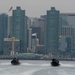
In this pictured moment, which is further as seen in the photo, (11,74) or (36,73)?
(36,73)

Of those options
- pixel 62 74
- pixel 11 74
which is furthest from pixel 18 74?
pixel 62 74

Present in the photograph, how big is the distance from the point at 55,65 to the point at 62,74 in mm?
53752

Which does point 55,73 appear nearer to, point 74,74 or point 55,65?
point 74,74

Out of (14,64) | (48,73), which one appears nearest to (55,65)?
(14,64)

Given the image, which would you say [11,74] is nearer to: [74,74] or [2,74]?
[2,74]

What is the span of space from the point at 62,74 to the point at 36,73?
26.5 feet

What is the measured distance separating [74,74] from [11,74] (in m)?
15.6

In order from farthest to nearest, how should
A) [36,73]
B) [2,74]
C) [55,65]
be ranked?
[55,65], [36,73], [2,74]

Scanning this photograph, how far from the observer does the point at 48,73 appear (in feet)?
475

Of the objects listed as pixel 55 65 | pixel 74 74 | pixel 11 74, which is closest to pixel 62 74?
pixel 74 74

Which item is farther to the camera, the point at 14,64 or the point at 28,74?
the point at 14,64

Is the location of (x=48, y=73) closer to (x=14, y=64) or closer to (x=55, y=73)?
(x=55, y=73)

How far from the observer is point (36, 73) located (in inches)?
5699

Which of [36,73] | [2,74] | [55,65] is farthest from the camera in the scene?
[55,65]
